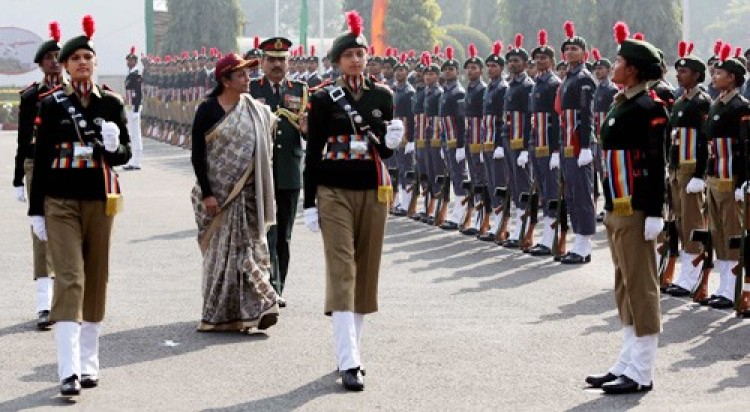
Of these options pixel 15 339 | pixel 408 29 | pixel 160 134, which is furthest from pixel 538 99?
pixel 408 29

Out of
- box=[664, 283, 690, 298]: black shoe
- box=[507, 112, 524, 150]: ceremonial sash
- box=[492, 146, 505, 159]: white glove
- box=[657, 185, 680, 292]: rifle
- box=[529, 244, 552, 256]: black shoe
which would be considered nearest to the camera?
box=[664, 283, 690, 298]: black shoe

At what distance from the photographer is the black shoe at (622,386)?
959cm

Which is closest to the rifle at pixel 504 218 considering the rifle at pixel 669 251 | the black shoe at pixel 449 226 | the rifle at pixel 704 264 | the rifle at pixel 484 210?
the rifle at pixel 484 210

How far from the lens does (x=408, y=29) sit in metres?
64.1

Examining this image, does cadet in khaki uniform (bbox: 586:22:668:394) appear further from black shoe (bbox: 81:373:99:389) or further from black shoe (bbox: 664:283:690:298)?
black shoe (bbox: 664:283:690:298)

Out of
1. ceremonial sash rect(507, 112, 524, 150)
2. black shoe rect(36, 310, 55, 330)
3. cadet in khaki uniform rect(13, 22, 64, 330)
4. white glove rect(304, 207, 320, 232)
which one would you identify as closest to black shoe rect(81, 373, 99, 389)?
white glove rect(304, 207, 320, 232)

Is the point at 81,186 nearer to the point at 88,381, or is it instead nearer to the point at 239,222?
the point at 88,381

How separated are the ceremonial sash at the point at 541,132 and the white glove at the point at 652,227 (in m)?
7.68

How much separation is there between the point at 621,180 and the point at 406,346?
2.27 meters

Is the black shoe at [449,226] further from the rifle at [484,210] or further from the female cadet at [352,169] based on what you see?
the female cadet at [352,169]

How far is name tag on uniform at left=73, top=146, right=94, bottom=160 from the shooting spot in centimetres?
995

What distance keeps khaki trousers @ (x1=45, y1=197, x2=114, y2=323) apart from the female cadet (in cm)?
121

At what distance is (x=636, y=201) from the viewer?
970cm

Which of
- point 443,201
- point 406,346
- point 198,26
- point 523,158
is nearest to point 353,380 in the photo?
point 406,346
